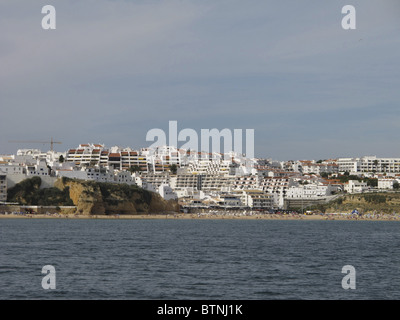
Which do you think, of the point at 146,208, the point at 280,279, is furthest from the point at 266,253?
the point at 146,208

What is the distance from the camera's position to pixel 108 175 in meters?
144

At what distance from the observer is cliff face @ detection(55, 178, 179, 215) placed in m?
120

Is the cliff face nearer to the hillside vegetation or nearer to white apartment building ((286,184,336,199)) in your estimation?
the hillside vegetation

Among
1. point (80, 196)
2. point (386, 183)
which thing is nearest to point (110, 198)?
point (80, 196)

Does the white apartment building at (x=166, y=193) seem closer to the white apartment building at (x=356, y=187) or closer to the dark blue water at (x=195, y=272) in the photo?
the white apartment building at (x=356, y=187)

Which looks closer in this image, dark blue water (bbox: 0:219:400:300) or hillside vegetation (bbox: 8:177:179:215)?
dark blue water (bbox: 0:219:400:300)

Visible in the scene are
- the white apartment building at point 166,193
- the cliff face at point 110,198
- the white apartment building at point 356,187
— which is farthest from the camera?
the white apartment building at point 356,187

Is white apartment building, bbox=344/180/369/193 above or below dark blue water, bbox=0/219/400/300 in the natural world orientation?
above

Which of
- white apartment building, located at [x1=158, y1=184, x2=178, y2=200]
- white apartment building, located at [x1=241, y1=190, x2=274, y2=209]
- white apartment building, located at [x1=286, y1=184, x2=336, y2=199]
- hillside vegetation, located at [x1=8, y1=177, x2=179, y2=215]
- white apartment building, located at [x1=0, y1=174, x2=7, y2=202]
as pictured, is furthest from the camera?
white apartment building, located at [x1=286, y1=184, x2=336, y2=199]

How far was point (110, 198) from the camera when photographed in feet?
415

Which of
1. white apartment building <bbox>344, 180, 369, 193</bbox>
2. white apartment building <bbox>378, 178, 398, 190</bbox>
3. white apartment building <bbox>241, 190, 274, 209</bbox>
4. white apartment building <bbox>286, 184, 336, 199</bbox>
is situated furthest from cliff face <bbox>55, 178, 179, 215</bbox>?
white apartment building <bbox>378, 178, 398, 190</bbox>

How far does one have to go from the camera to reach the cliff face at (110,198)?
120250 mm

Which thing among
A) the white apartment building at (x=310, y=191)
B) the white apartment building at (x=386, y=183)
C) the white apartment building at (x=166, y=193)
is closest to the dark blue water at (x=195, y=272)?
the white apartment building at (x=166, y=193)
